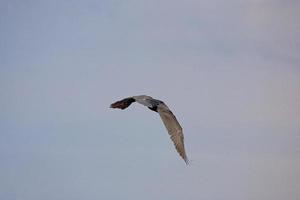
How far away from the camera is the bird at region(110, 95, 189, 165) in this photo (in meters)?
25.9

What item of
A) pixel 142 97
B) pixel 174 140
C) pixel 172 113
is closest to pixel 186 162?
pixel 174 140

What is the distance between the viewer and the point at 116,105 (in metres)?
29.2

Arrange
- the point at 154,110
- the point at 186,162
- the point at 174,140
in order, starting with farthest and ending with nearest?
the point at 154,110 → the point at 174,140 → the point at 186,162

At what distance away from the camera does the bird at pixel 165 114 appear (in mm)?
25938

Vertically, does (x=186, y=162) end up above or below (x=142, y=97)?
below

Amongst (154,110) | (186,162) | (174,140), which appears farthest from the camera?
(154,110)

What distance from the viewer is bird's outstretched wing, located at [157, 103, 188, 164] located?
84.9 feet

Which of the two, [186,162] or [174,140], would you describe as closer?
[186,162]

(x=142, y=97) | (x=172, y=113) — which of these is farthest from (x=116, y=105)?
(x=172, y=113)

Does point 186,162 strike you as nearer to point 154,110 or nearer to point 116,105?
point 154,110

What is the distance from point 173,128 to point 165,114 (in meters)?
1.09

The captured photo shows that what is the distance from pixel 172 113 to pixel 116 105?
3305mm

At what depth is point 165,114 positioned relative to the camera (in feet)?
89.4

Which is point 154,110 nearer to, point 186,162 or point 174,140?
point 174,140
